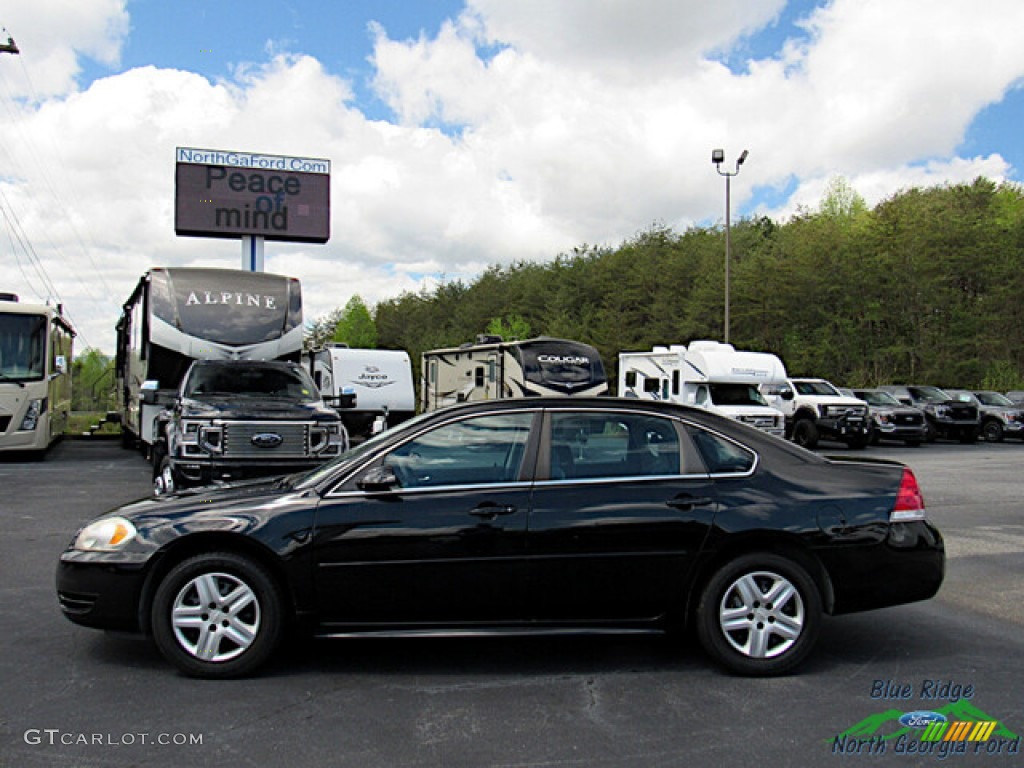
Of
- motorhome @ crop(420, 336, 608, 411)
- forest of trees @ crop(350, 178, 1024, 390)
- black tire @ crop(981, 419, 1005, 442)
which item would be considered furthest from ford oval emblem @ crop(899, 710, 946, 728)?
forest of trees @ crop(350, 178, 1024, 390)

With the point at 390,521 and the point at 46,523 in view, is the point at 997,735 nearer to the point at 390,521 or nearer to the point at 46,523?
the point at 390,521

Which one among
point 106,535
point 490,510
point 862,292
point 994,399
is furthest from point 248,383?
point 862,292

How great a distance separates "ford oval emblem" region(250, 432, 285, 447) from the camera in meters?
10.3

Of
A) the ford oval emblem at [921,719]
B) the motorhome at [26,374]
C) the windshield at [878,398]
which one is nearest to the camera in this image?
the ford oval emblem at [921,719]

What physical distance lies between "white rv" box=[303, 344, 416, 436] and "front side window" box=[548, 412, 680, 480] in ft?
62.1

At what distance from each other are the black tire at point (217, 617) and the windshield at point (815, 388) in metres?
23.3

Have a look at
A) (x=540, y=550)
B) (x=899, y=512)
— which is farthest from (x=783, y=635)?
(x=540, y=550)

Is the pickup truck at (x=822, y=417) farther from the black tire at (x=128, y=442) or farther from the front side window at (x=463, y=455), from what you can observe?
the front side window at (x=463, y=455)

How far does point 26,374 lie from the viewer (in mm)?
16812

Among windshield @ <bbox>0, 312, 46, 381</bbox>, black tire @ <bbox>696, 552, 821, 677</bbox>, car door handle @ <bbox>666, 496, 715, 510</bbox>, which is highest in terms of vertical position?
windshield @ <bbox>0, 312, 46, 381</bbox>

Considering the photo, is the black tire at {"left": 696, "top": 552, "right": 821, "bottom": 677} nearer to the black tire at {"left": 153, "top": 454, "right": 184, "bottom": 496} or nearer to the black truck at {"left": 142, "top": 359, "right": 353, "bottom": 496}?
the black truck at {"left": 142, "top": 359, "right": 353, "bottom": 496}

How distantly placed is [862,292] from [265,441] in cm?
3668

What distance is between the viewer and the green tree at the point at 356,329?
7928cm

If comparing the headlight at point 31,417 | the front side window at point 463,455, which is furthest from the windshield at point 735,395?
the front side window at point 463,455
